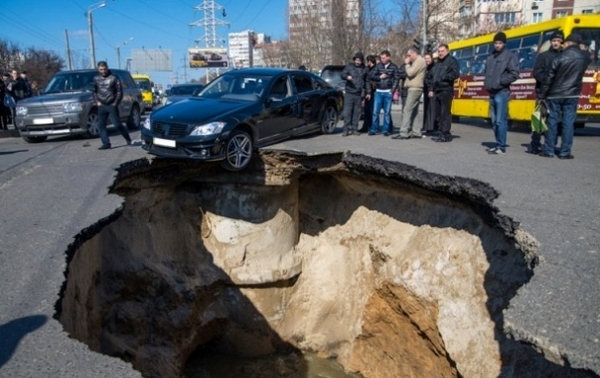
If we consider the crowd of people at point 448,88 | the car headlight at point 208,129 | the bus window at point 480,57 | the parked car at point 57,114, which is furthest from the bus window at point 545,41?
the parked car at point 57,114

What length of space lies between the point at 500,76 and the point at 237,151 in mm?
4224

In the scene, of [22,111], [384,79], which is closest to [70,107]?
[22,111]

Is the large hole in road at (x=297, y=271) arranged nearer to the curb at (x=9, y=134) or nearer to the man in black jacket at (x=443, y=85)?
the man in black jacket at (x=443, y=85)

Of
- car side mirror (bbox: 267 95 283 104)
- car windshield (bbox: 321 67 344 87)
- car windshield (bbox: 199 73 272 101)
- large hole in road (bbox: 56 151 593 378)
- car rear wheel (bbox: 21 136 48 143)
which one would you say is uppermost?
car windshield (bbox: 321 67 344 87)

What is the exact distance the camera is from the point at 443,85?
8.70 m

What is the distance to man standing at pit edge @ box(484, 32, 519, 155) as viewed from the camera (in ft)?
23.2

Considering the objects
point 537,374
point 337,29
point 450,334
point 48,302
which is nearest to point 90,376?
point 48,302

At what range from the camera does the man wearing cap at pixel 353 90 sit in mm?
9305

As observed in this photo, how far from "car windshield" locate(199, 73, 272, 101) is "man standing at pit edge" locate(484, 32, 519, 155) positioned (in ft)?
11.9

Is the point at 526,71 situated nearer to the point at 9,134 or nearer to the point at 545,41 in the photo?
the point at 545,41

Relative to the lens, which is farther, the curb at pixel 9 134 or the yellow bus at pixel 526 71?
the curb at pixel 9 134

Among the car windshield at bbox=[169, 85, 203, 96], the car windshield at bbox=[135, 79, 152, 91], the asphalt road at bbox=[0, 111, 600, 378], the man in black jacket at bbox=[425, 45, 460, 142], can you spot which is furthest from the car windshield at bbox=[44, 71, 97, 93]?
the car windshield at bbox=[135, 79, 152, 91]

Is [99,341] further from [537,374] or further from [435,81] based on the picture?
[435,81]

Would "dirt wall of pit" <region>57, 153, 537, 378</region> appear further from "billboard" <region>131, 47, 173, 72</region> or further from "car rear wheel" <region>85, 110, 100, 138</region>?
"billboard" <region>131, 47, 173, 72</region>
